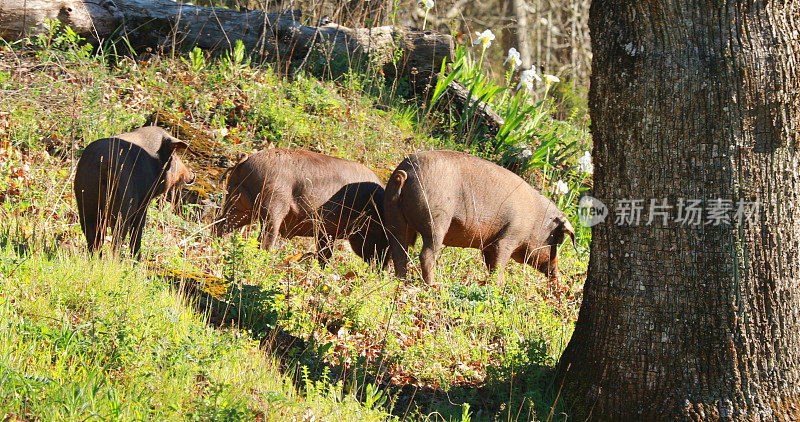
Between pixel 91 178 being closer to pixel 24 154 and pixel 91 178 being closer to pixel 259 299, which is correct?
pixel 259 299

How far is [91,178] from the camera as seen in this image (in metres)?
5.19

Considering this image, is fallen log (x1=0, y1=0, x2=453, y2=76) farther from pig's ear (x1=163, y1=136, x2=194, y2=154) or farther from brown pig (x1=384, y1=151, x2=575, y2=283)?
brown pig (x1=384, y1=151, x2=575, y2=283)

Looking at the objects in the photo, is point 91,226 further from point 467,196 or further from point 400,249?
point 467,196

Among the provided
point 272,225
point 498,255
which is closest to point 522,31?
point 498,255

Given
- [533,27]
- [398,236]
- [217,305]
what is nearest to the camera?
[217,305]

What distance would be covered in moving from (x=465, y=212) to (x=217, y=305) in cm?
260

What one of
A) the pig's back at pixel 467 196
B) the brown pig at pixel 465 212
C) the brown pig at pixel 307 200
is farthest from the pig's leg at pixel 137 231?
the pig's back at pixel 467 196

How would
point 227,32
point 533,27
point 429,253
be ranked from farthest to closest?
point 533,27 → point 227,32 → point 429,253

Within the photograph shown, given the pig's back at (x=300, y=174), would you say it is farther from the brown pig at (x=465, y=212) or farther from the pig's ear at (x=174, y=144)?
the pig's ear at (x=174, y=144)

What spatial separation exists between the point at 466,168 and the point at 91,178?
10.5ft

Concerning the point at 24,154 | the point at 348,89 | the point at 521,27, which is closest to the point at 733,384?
the point at 24,154

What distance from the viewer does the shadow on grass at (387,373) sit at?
4.14 meters

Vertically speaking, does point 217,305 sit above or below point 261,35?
below

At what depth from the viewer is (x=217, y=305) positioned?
4.84 m
